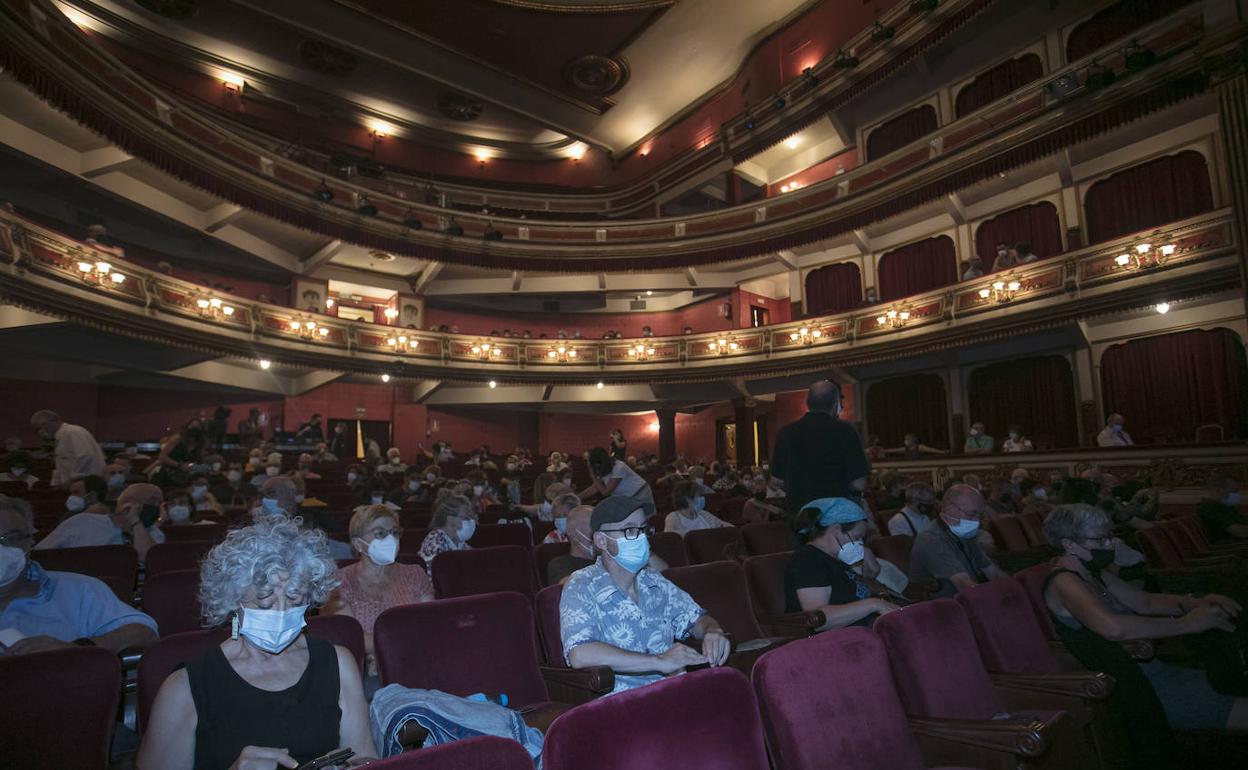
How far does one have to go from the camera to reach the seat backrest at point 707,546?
15.7 feet

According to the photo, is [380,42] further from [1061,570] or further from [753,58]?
[1061,570]

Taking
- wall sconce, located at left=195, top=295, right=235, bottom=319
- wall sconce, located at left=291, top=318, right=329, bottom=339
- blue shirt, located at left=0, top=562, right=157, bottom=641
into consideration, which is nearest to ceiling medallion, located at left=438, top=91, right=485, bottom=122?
wall sconce, located at left=291, top=318, right=329, bottom=339

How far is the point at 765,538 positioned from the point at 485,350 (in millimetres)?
13555

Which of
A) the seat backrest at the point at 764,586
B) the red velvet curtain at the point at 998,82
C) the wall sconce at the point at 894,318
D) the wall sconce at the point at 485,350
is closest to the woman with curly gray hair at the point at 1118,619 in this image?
the seat backrest at the point at 764,586

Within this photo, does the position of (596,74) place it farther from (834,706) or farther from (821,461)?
(834,706)

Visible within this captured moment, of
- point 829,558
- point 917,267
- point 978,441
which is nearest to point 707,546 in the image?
point 829,558

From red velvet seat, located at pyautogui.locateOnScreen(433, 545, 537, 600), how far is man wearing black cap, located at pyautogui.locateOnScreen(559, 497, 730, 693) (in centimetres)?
126

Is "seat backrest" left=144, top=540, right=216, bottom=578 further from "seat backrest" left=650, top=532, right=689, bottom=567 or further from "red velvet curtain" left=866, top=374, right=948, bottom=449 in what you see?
"red velvet curtain" left=866, top=374, right=948, bottom=449

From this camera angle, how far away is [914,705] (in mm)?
2051

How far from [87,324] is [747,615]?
11812 mm

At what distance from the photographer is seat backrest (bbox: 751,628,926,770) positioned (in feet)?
5.61

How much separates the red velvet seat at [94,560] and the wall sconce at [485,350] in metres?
13.9

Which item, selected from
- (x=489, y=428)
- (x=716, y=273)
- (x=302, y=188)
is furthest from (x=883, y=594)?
(x=489, y=428)

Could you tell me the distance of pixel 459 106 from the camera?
19.0 metres
